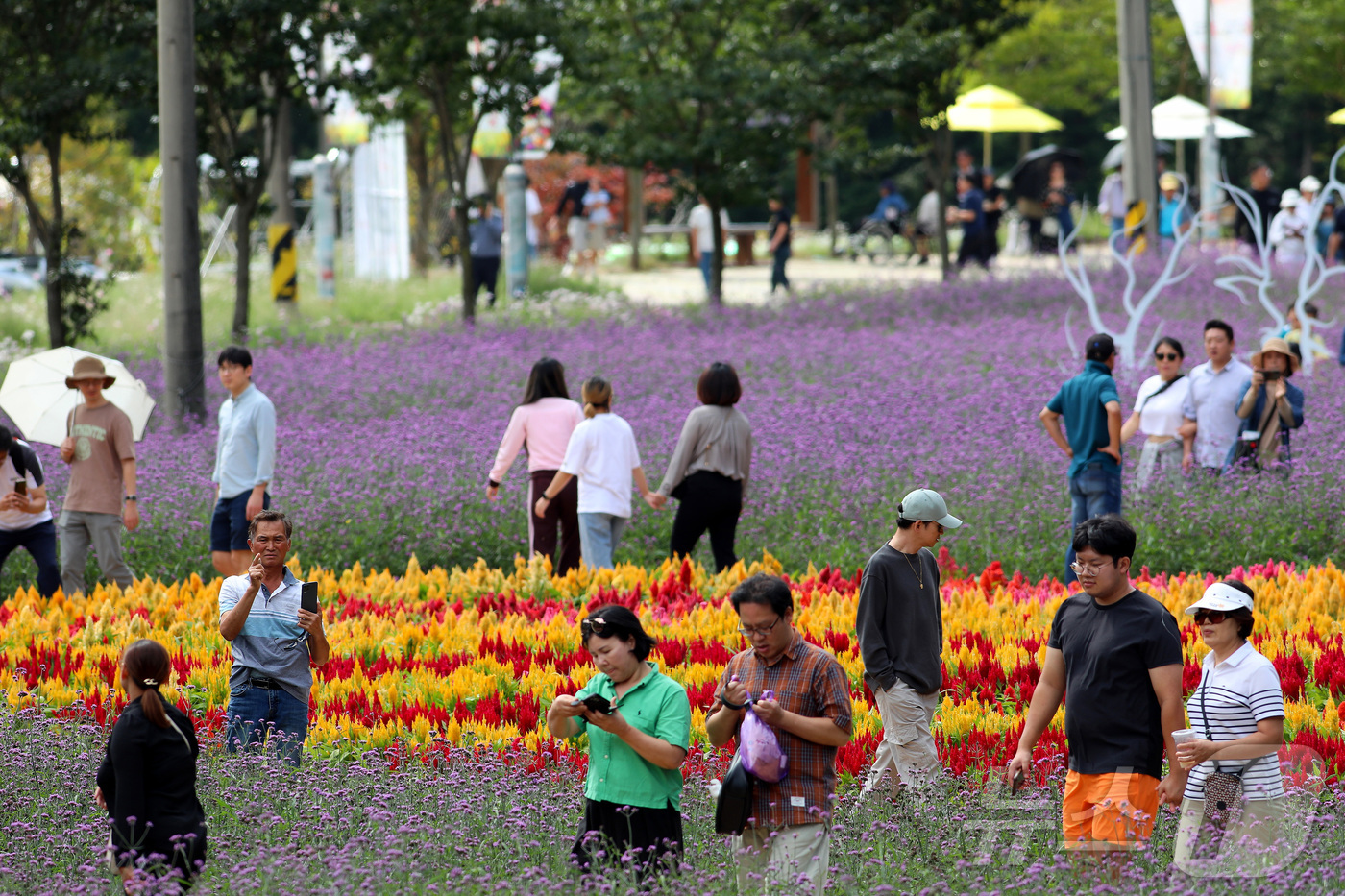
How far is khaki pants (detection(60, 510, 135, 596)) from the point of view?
9.48 meters

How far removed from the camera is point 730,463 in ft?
30.6

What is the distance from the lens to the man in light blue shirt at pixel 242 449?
357 inches

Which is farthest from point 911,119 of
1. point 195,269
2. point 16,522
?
point 16,522

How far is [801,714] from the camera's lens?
4820 mm

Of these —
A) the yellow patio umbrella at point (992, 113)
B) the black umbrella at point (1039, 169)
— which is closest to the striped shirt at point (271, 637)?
the yellow patio umbrella at point (992, 113)

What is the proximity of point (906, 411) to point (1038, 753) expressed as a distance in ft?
22.1

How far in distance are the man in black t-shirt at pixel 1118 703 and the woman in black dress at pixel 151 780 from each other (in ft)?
8.03

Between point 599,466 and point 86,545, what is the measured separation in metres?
3.02

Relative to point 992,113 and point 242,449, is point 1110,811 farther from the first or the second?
point 992,113

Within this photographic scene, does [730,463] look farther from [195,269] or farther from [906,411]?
[195,269]

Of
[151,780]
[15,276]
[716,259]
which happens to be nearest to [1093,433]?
[151,780]

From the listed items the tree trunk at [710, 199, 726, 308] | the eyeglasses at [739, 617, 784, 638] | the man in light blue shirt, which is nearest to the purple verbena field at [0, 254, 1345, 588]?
the man in light blue shirt

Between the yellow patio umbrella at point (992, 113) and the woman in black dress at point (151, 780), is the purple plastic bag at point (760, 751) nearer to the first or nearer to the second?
the woman in black dress at point (151, 780)

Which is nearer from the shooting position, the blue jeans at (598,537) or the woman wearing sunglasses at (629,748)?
the woman wearing sunglasses at (629,748)
